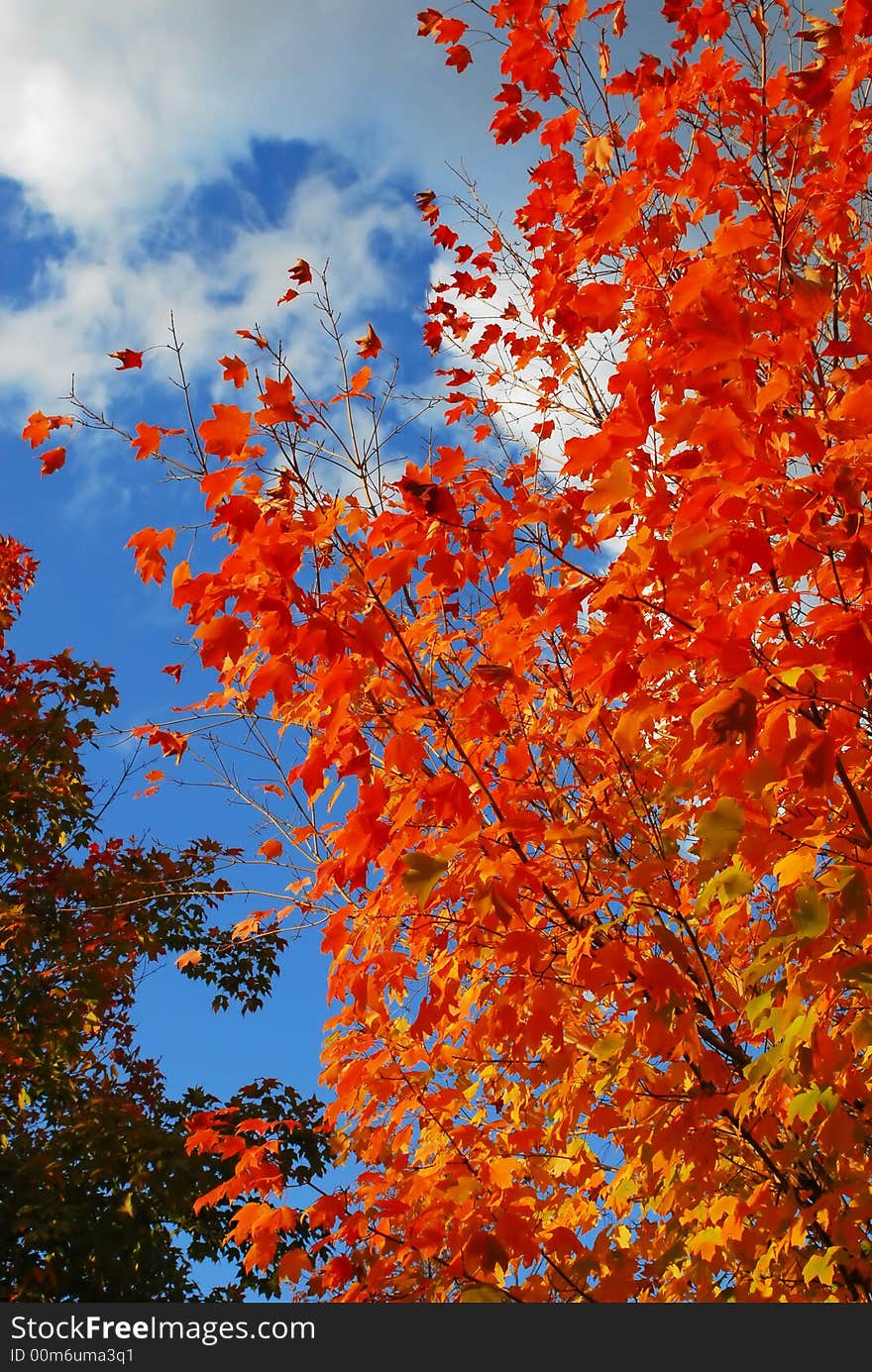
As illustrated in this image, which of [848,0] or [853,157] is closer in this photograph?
[848,0]

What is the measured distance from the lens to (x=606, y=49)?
462cm

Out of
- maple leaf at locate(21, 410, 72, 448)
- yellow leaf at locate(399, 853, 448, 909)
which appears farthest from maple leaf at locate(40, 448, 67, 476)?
yellow leaf at locate(399, 853, 448, 909)

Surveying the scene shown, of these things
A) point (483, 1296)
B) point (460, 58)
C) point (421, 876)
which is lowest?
point (483, 1296)

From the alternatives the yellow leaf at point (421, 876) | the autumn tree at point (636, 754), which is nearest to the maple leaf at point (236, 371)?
the autumn tree at point (636, 754)

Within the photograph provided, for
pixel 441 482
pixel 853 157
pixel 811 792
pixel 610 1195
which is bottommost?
pixel 610 1195

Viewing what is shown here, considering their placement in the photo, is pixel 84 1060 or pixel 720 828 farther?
pixel 84 1060

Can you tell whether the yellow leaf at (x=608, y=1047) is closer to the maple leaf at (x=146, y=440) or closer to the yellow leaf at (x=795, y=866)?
the yellow leaf at (x=795, y=866)

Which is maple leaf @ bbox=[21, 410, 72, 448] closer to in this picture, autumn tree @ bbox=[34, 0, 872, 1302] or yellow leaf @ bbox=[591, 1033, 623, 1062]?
autumn tree @ bbox=[34, 0, 872, 1302]

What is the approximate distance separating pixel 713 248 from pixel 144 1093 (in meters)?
8.22

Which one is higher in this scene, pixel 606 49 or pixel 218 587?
pixel 606 49

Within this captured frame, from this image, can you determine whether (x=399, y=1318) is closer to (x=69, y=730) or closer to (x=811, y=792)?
(x=811, y=792)

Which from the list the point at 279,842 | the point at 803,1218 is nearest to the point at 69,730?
the point at 279,842

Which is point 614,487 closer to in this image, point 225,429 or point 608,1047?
point 225,429

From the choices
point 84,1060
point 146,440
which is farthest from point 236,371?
point 84,1060
